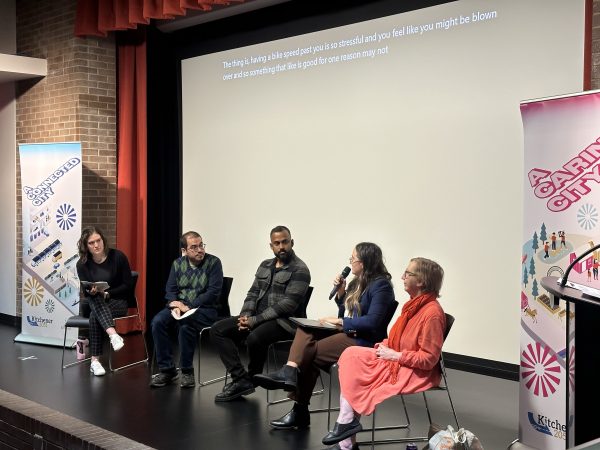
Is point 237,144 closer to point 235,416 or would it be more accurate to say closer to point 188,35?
point 188,35

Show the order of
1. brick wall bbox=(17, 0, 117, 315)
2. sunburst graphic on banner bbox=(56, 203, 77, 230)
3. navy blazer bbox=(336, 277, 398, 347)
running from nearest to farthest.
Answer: navy blazer bbox=(336, 277, 398, 347) < sunburst graphic on banner bbox=(56, 203, 77, 230) < brick wall bbox=(17, 0, 117, 315)

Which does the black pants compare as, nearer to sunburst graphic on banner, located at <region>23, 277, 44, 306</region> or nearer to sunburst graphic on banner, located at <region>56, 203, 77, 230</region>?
sunburst graphic on banner, located at <region>56, 203, 77, 230</region>

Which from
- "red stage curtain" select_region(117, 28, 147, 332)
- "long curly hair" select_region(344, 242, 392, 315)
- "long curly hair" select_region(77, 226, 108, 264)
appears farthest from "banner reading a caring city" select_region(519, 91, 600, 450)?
"red stage curtain" select_region(117, 28, 147, 332)

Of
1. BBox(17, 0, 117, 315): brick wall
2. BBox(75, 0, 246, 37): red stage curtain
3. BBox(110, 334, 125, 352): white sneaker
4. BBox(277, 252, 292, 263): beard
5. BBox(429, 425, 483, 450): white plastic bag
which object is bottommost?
BBox(429, 425, 483, 450): white plastic bag

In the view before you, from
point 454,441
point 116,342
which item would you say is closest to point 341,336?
point 454,441

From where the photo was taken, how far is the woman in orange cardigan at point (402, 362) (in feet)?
12.7

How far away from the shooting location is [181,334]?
5328mm

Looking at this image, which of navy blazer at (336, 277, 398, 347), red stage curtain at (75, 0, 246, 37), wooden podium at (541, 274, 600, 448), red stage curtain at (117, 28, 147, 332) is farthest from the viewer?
red stage curtain at (117, 28, 147, 332)

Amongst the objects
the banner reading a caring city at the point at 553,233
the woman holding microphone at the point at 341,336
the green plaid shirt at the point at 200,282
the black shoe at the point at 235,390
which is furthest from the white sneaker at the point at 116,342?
the banner reading a caring city at the point at 553,233

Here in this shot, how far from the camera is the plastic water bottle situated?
626cm

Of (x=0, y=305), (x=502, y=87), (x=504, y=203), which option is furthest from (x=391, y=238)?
(x=0, y=305)

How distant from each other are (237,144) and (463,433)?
4.21 m

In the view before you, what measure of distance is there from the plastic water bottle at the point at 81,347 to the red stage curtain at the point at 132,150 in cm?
140

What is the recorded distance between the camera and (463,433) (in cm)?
344
